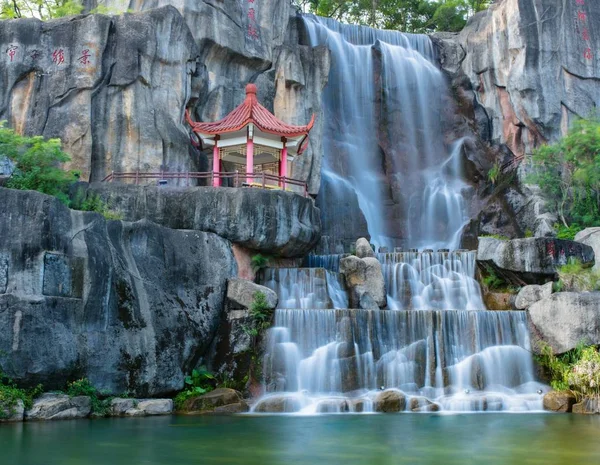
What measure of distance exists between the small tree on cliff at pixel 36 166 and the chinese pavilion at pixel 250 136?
13.4 feet

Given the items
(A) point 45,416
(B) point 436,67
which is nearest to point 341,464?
(A) point 45,416

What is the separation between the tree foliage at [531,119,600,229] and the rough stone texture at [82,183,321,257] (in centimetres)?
953

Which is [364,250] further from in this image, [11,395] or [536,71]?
[536,71]

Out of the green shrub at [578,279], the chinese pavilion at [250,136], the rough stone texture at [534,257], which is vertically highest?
the chinese pavilion at [250,136]

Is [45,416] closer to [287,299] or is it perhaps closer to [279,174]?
[287,299]

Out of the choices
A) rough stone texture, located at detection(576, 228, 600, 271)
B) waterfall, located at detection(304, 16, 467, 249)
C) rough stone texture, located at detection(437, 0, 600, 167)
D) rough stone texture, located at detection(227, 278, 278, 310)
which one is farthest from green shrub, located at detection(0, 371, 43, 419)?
rough stone texture, located at detection(437, 0, 600, 167)

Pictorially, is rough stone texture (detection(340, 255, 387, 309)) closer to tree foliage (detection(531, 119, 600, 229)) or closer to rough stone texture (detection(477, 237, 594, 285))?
rough stone texture (detection(477, 237, 594, 285))

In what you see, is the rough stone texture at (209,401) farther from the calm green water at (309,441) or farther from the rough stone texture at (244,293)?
the rough stone texture at (244,293)

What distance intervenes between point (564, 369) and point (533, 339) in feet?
3.35

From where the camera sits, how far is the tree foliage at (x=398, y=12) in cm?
3462

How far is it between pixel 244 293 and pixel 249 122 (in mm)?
5608

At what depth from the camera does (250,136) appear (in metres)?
20.3

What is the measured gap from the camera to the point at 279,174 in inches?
845

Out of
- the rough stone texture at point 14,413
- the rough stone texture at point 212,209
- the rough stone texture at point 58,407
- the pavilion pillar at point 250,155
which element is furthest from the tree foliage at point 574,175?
the rough stone texture at point 14,413
